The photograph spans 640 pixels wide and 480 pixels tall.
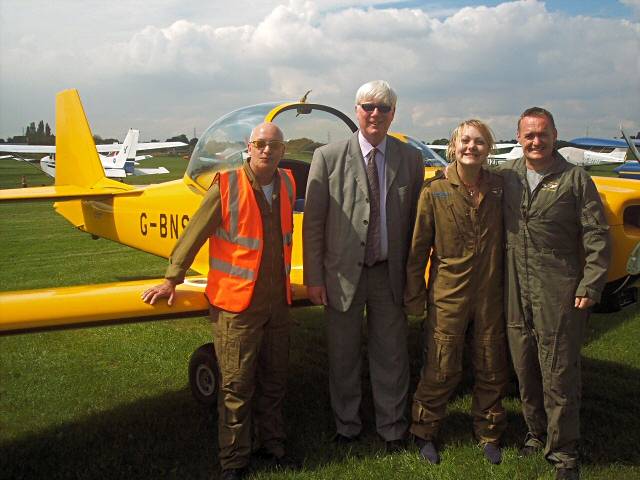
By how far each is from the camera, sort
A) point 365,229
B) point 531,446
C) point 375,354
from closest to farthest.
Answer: point 365,229 → point 531,446 → point 375,354

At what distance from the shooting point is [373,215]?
3.05 metres

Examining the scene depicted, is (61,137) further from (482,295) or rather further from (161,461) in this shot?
(482,295)

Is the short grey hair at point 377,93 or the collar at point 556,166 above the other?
the short grey hair at point 377,93

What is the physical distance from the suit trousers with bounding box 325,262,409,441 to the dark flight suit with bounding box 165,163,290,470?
0.35 m

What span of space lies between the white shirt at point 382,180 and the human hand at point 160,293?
1.16 meters

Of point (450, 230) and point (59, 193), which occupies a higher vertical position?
point (450, 230)

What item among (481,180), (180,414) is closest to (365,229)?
(481,180)

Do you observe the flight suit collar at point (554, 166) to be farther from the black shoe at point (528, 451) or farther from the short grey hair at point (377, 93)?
the black shoe at point (528, 451)

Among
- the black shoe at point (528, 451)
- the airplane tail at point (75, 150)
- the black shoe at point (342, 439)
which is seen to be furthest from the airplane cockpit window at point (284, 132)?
the airplane tail at point (75, 150)

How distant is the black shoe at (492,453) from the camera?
304 cm

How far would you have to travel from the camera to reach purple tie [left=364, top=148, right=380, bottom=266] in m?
3.05

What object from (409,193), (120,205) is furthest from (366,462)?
(120,205)

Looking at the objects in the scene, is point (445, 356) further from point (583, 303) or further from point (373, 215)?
point (373, 215)

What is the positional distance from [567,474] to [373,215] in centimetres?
166
